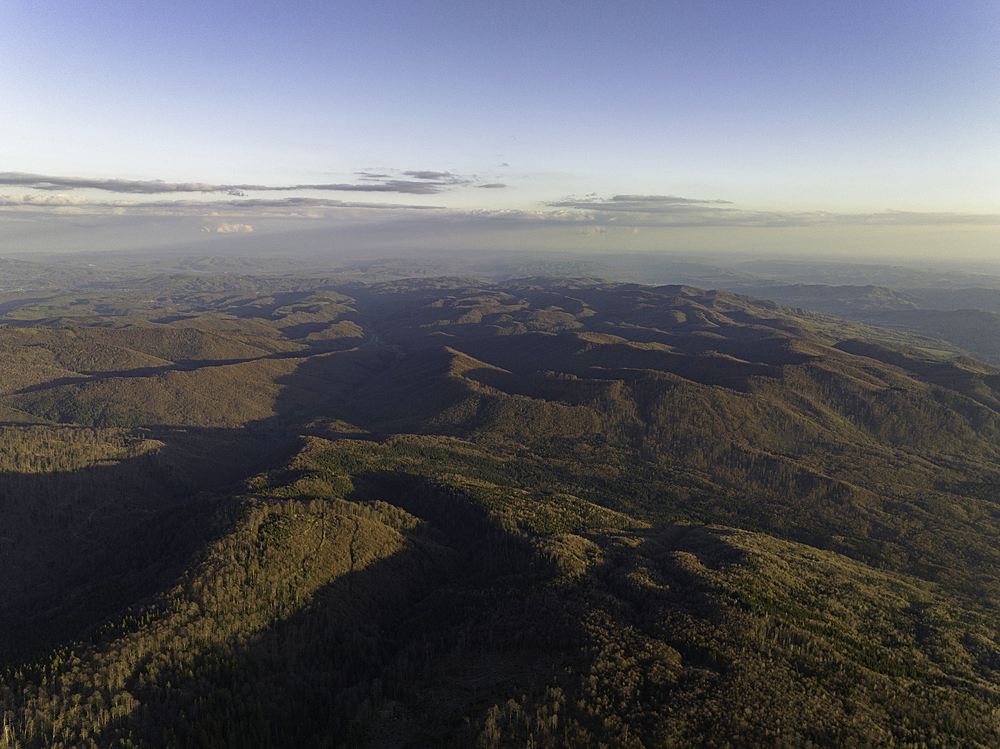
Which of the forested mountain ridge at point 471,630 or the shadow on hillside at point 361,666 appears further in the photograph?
the shadow on hillside at point 361,666

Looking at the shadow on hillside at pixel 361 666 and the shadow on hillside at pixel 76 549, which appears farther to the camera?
the shadow on hillside at pixel 76 549

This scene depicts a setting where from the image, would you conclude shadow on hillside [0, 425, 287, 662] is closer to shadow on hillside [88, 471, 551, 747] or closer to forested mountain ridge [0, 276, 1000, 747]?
forested mountain ridge [0, 276, 1000, 747]

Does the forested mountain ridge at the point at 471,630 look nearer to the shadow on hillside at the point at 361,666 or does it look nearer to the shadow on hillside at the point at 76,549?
the shadow on hillside at the point at 361,666

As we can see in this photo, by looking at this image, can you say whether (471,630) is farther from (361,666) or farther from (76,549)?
(76,549)

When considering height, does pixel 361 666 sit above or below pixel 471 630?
below

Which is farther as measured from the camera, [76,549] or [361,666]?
[76,549]

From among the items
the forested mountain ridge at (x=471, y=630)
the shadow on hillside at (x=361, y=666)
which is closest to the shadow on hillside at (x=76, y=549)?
the forested mountain ridge at (x=471, y=630)

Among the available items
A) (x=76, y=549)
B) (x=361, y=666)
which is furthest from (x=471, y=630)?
(x=76, y=549)

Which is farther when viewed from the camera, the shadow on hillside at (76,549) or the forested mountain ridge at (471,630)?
the shadow on hillside at (76,549)

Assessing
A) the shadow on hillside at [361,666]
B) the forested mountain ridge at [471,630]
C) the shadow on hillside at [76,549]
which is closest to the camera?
the forested mountain ridge at [471,630]

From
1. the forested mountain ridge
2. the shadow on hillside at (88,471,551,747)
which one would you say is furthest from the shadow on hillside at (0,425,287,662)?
the shadow on hillside at (88,471,551,747)

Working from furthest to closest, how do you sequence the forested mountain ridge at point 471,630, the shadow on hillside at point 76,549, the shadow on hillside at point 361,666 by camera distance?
the shadow on hillside at point 76,549 < the shadow on hillside at point 361,666 < the forested mountain ridge at point 471,630
